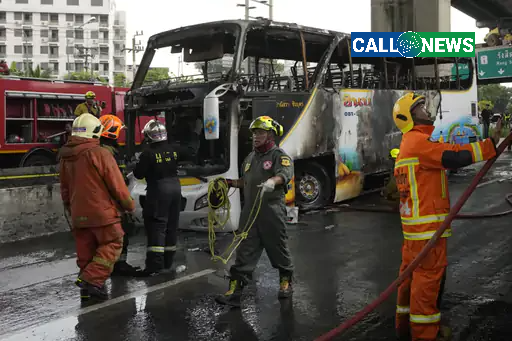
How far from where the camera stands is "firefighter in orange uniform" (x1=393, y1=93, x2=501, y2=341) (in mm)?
3947

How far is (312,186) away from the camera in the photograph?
10414 mm

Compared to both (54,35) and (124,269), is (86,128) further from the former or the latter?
(54,35)

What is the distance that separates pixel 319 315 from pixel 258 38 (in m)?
5.72

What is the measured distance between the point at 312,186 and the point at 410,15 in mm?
20737

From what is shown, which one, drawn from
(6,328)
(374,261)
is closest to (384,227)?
(374,261)

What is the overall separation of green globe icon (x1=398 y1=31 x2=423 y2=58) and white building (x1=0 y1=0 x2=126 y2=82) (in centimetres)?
8115

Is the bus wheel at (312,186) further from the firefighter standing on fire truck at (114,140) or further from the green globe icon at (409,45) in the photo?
the firefighter standing on fire truck at (114,140)

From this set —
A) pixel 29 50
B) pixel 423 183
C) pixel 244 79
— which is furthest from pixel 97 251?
pixel 29 50

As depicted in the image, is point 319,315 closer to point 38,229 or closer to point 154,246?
point 154,246

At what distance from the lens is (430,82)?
44.6 ft

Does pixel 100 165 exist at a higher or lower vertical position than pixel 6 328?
higher

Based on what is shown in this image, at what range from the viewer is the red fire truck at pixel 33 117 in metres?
14.3

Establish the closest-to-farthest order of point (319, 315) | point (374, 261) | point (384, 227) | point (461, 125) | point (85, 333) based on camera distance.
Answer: point (85, 333) → point (319, 315) → point (374, 261) → point (384, 227) → point (461, 125)

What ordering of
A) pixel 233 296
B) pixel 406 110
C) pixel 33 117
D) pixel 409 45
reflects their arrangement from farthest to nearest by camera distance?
pixel 33 117
pixel 409 45
pixel 233 296
pixel 406 110
